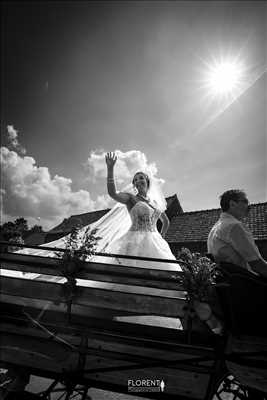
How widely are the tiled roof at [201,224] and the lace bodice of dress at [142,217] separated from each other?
12.5m

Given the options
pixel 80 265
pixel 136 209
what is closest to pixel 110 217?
pixel 136 209

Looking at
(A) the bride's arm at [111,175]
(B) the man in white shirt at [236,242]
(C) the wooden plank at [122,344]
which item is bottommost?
(C) the wooden plank at [122,344]

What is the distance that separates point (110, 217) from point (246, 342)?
3364 mm

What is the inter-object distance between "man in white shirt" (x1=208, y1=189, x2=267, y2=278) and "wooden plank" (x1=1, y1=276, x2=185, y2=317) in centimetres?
77

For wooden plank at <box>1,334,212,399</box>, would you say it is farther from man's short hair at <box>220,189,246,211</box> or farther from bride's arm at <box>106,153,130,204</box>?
bride's arm at <box>106,153,130,204</box>

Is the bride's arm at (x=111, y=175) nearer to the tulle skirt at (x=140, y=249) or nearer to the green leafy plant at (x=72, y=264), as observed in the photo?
the tulle skirt at (x=140, y=249)

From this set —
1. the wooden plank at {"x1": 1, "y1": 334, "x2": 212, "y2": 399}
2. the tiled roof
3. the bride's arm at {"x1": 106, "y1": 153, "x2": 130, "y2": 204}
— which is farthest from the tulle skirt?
the tiled roof

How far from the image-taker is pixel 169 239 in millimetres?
17250

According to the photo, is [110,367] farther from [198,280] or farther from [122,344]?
[198,280]

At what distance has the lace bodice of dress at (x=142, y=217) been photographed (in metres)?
3.82

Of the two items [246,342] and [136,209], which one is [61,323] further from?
[136,209]
